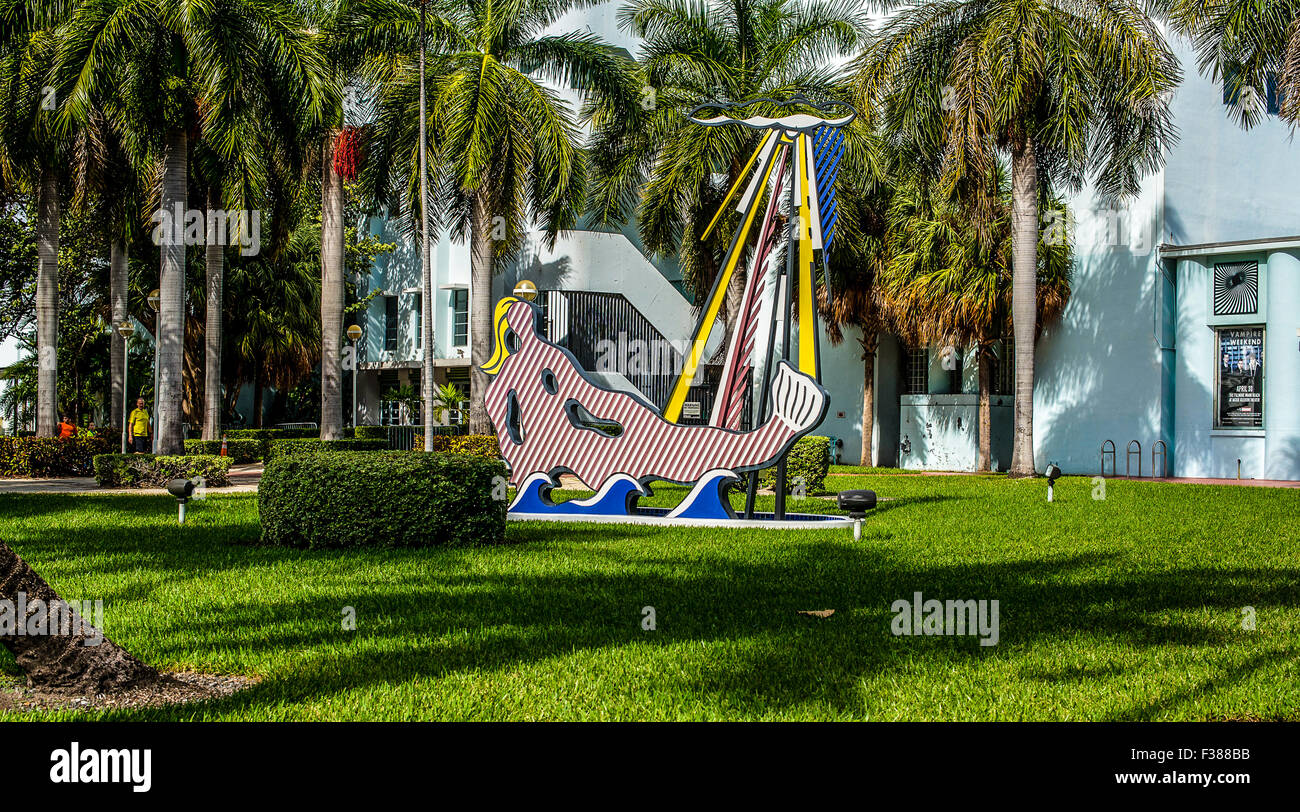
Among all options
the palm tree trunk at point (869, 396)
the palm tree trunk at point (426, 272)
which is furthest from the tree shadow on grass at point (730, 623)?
the palm tree trunk at point (869, 396)

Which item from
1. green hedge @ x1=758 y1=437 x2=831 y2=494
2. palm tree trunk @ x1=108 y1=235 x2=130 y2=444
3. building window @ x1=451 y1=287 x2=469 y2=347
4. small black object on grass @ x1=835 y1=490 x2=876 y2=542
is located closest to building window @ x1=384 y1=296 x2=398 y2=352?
building window @ x1=451 y1=287 x2=469 y2=347

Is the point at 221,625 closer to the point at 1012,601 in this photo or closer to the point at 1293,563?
the point at 1012,601

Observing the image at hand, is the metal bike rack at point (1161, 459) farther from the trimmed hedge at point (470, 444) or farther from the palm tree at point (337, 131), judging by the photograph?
the palm tree at point (337, 131)

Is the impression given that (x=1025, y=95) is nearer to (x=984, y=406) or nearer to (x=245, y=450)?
(x=984, y=406)

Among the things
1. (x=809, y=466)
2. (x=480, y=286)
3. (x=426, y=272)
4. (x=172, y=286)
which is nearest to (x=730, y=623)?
(x=809, y=466)

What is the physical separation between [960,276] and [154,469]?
18.7 m

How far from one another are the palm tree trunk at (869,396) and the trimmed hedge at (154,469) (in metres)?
17.4

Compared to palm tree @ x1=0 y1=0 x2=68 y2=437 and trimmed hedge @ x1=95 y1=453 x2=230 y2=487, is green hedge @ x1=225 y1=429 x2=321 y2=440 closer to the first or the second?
palm tree @ x1=0 y1=0 x2=68 y2=437

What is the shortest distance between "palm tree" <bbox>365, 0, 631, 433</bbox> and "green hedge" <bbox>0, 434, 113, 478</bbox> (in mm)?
8804

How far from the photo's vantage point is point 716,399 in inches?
584

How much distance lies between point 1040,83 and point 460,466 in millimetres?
17813

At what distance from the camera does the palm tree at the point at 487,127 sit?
22.2 meters

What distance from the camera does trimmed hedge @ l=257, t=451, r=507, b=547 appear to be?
1186 centimetres

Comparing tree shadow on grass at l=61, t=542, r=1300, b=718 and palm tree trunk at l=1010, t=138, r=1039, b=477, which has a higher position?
palm tree trunk at l=1010, t=138, r=1039, b=477
